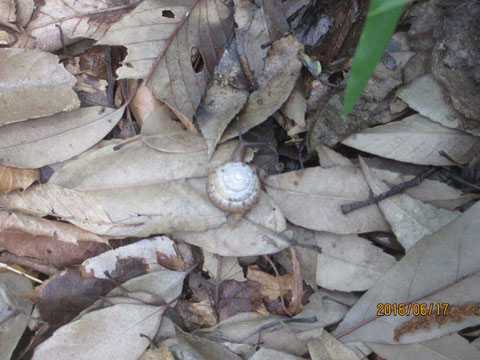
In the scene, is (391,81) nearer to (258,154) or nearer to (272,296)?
(258,154)

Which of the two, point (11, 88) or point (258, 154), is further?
point (258, 154)

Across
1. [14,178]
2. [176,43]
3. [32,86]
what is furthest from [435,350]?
[32,86]

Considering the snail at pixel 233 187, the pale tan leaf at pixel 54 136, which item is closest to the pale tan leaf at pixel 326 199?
the snail at pixel 233 187

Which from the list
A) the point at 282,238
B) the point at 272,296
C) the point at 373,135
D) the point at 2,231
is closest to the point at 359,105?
the point at 373,135

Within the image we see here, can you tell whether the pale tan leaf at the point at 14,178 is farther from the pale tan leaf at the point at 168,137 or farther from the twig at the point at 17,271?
the pale tan leaf at the point at 168,137
